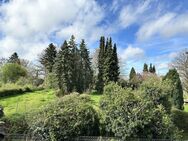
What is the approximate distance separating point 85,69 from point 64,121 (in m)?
33.4

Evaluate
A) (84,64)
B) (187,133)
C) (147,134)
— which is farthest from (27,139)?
(84,64)

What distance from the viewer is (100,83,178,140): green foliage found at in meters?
17.6

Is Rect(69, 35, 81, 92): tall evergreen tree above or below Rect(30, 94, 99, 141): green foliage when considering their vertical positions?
above

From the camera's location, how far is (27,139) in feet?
54.4

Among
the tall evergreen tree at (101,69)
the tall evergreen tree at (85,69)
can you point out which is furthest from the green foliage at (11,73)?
the tall evergreen tree at (101,69)

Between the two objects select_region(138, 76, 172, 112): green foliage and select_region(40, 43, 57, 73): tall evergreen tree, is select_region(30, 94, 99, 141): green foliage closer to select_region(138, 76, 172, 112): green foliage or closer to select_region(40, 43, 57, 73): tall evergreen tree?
select_region(138, 76, 172, 112): green foliage

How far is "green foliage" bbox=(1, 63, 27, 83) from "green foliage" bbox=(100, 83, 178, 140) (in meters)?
42.3

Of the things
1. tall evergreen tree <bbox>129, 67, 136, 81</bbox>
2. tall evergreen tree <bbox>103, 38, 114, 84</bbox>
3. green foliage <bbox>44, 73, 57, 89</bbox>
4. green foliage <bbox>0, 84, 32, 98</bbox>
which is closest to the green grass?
green foliage <bbox>0, 84, 32, 98</bbox>

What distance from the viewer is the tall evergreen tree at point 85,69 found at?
160 feet

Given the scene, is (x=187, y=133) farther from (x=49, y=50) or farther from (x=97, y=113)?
(x=49, y=50)

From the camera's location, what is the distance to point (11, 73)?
194 ft

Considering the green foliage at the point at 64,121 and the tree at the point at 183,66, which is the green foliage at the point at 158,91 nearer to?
the green foliage at the point at 64,121

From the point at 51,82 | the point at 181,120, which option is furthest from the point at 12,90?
the point at 181,120

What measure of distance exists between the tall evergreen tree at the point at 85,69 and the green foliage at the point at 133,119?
29091 mm
